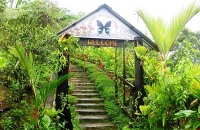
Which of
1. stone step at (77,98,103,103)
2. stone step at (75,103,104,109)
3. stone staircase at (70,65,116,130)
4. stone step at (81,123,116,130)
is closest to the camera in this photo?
stone step at (81,123,116,130)

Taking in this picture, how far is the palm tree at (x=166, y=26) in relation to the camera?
5574mm

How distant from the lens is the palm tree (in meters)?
5.57

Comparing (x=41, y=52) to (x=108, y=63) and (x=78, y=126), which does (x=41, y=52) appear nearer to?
(x=78, y=126)

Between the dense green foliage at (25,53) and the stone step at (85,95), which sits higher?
the dense green foliage at (25,53)

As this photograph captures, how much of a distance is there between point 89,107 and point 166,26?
4.40m

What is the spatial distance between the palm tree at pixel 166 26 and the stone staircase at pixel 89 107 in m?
3.09

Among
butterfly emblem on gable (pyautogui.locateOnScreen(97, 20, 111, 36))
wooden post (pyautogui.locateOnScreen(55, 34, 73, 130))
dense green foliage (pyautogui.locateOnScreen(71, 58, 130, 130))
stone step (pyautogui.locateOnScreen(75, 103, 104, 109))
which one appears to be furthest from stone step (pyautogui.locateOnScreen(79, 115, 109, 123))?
butterfly emblem on gable (pyautogui.locateOnScreen(97, 20, 111, 36))

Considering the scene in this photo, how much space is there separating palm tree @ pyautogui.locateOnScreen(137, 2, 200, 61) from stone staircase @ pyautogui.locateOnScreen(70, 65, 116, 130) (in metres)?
3.09

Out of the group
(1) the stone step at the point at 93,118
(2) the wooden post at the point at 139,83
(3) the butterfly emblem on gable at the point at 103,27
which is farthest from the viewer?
(1) the stone step at the point at 93,118

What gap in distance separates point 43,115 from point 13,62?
1.68m

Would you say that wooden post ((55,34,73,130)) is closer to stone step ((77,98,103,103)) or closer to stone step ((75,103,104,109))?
stone step ((75,103,104,109))

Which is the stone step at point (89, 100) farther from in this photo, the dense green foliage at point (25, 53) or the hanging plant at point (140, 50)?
the hanging plant at point (140, 50)

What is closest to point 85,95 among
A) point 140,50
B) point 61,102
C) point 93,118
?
point 93,118

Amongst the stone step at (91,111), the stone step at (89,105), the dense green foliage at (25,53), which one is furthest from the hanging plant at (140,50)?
the stone step at (89,105)
